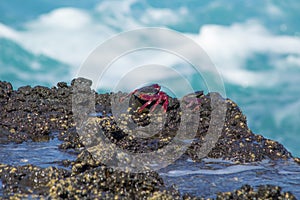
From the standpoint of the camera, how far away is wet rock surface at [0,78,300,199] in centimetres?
891

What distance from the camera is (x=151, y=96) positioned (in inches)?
568

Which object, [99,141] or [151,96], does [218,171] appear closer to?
[99,141]

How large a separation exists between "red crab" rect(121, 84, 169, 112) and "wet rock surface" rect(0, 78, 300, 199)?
0.48ft

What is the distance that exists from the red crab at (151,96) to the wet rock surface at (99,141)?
15 centimetres

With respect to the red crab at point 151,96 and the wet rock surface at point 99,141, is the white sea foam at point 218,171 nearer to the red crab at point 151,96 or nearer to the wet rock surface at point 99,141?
the wet rock surface at point 99,141

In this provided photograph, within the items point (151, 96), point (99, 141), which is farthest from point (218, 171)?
point (151, 96)

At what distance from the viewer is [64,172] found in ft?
31.9

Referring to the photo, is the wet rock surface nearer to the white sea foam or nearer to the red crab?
the red crab

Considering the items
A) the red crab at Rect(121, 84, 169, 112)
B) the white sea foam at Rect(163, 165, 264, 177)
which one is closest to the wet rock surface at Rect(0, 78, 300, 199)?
the red crab at Rect(121, 84, 169, 112)

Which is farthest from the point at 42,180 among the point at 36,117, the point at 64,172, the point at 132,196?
the point at 36,117

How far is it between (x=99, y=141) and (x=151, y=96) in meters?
2.88

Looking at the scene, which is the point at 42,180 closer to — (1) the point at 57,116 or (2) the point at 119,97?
(1) the point at 57,116

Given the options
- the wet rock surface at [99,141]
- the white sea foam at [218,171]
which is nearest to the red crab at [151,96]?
the wet rock surface at [99,141]

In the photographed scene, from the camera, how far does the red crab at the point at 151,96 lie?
47.1ft
